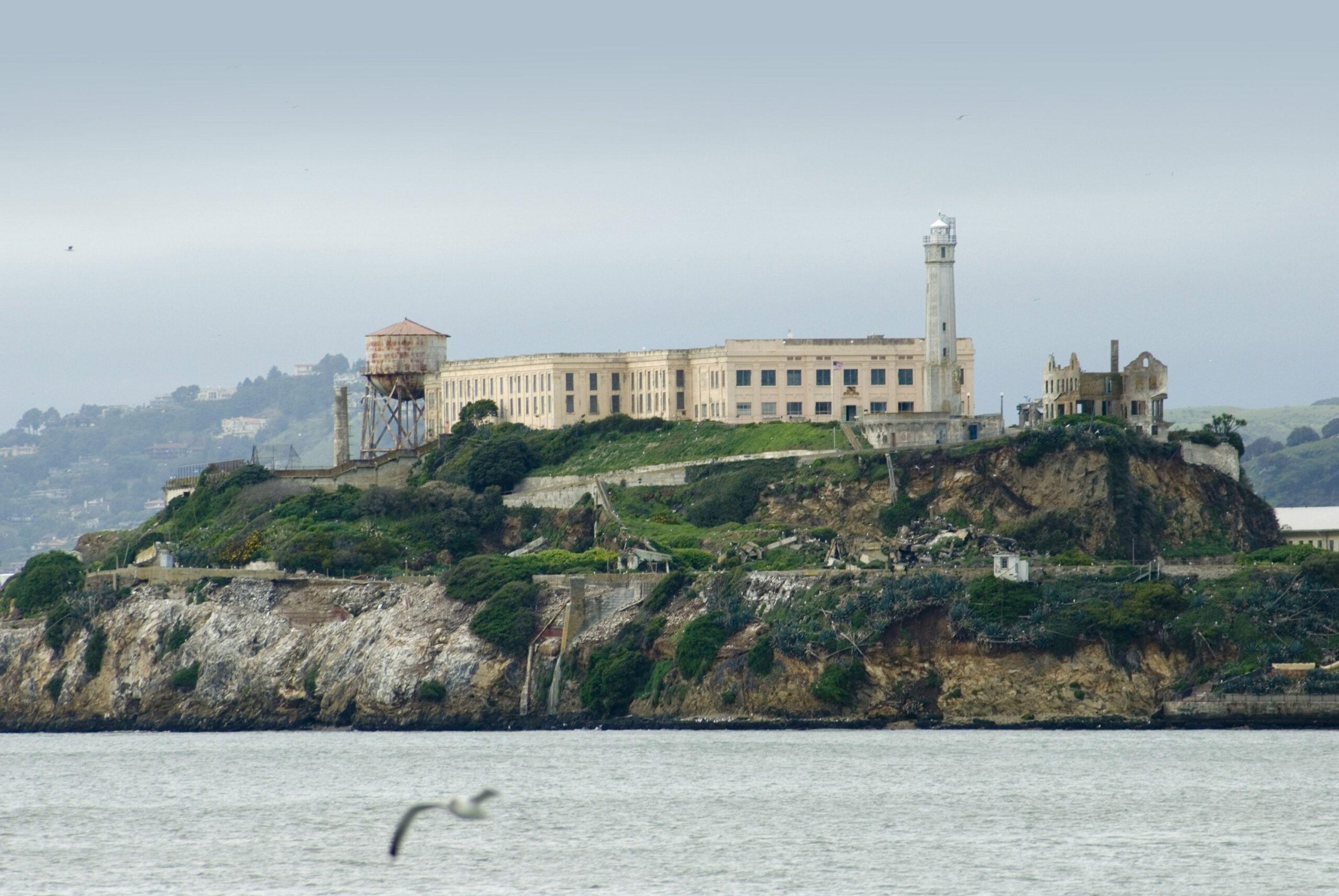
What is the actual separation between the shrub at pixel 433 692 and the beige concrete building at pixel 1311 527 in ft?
151

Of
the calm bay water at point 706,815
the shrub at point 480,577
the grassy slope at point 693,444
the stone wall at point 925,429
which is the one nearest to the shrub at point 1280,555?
the calm bay water at point 706,815

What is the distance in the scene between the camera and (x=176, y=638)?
131000 millimetres

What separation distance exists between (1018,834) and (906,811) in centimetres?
612

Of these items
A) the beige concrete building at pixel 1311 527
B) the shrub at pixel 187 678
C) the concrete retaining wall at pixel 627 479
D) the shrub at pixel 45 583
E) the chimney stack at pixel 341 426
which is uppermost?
the chimney stack at pixel 341 426

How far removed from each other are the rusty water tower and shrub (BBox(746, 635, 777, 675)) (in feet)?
180

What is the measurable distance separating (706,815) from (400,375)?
8811 cm

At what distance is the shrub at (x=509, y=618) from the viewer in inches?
4823

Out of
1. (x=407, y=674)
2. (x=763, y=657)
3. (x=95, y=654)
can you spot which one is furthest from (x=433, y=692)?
(x=95, y=654)

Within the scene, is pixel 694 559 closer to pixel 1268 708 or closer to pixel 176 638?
pixel 176 638

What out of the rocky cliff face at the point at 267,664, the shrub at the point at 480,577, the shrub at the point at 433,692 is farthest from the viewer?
the shrub at the point at 480,577

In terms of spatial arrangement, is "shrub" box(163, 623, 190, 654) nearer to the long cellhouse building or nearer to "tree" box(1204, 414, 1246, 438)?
the long cellhouse building

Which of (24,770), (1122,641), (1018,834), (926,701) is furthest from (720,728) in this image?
(1018,834)

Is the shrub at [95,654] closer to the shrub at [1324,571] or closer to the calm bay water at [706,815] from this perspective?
the calm bay water at [706,815]

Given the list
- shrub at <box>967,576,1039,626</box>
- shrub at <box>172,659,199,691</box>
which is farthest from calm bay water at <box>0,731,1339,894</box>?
shrub at <box>172,659,199,691</box>
